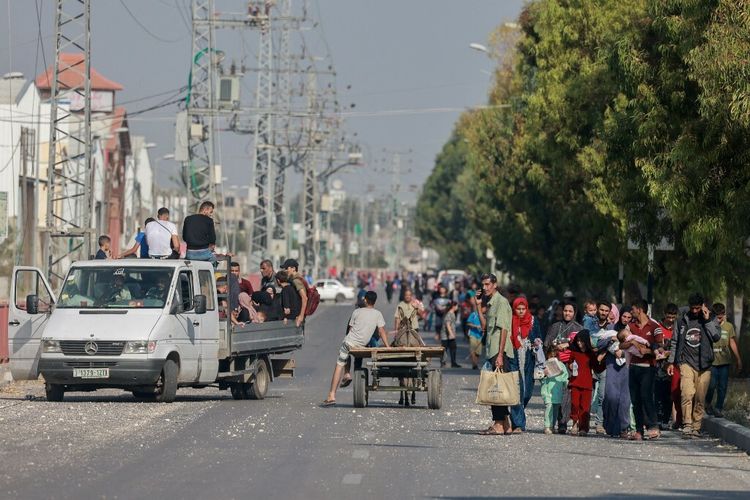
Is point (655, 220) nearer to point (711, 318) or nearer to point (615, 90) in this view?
point (615, 90)

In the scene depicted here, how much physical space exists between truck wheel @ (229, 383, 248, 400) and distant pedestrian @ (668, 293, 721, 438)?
291 inches

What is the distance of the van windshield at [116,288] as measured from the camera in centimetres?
2209

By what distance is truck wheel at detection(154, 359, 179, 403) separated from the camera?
21734 millimetres

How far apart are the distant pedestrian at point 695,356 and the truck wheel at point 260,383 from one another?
724 centimetres

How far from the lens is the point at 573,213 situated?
3616cm

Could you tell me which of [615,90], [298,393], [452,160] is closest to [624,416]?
[298,393]

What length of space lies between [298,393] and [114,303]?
16.4 ft

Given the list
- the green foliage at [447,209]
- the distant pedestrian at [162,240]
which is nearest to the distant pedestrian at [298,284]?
the distant pedestrian at [162,240]

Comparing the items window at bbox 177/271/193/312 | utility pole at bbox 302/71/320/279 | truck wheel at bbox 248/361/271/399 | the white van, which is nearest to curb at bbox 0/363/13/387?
the white van

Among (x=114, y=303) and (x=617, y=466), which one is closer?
(x=617, y=466)

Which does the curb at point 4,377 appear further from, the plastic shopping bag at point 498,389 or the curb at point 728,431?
the curb at point 728,431

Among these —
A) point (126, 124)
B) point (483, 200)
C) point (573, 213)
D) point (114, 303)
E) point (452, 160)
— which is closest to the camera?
point (114, 303)

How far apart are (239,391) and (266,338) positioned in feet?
2.99

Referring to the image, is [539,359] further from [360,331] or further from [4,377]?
[4,377]
